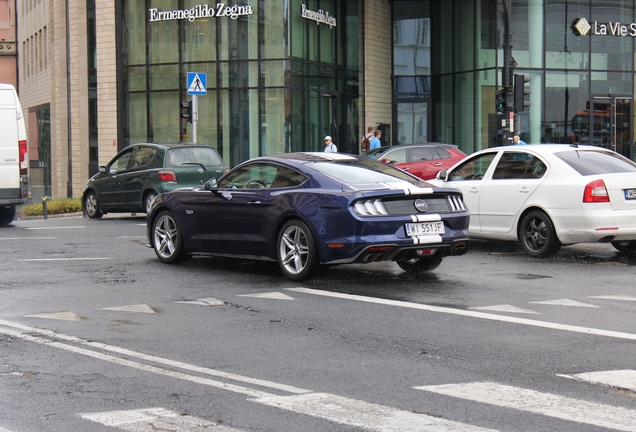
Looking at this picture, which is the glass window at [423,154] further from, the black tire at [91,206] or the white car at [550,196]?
the white car at [550,196]

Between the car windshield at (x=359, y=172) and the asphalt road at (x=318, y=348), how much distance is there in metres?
1.08

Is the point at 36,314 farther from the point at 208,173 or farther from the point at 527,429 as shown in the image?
the point at 208,173

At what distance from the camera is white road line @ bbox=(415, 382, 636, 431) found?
5.04m

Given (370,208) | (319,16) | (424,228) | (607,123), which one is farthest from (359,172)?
(607,123)

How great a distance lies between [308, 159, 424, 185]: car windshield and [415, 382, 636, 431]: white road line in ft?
16.2

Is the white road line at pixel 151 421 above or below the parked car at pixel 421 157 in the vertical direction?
below

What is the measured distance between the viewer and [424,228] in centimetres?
1035

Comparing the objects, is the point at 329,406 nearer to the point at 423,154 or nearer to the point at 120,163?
the point at 120,163

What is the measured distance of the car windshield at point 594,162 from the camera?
12828mm

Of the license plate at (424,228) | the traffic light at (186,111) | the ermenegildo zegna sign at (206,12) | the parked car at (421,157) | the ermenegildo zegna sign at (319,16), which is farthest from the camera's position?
the ermenegildo zegna sign at (319,16)

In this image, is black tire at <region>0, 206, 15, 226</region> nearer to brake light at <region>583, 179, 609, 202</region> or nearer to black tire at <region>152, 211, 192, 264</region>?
black tire at <region>152, 211, 192, 264</region>

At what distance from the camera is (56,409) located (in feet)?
17.6

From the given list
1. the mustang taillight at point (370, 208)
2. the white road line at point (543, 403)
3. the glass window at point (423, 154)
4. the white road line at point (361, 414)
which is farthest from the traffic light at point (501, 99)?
the white road line at point (361, 414)

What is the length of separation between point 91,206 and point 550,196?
12.6 meters
